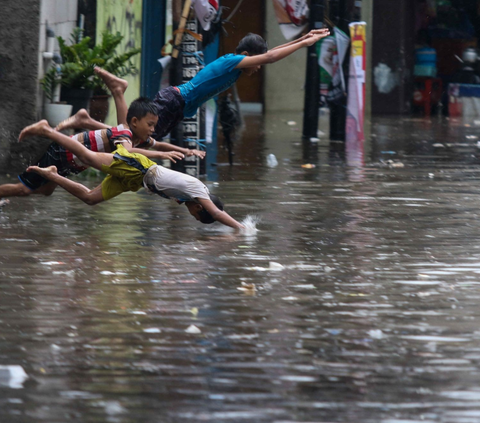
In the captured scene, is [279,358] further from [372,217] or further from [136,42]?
[136,42]

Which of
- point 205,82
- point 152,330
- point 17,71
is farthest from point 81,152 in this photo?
point 17,71

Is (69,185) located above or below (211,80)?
below

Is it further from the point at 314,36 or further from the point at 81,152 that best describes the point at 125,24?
the point at 81,152

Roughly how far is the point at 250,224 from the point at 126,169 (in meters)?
1.08

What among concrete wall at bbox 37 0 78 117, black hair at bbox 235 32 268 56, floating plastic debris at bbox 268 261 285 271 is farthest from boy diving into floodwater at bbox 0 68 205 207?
concrete wall at bbox 37 0 78 117

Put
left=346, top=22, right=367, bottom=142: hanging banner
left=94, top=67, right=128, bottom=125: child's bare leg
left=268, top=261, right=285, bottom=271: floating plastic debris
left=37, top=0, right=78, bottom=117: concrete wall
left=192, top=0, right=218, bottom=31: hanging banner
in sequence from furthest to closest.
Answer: left=346, top=22, right=367, bottom=142: hanging banner < left=192, top=0, right=218, bottom=31: hanging banner < left=37, top=0, right=78, bottom=117: concrete wall < left=94, top=67, right=128, bottom=125: child's bare leg < left=268, top=261, right=285, bottom=271: floating plastic debris

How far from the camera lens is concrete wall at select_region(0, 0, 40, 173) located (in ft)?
33.9

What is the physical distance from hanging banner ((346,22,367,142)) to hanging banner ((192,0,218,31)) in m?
5.07

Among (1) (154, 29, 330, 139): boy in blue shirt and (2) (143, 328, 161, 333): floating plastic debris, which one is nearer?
(2) (143, 328, 161, 333): floating plastic debris

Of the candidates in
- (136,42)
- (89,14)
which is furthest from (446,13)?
(89,14)

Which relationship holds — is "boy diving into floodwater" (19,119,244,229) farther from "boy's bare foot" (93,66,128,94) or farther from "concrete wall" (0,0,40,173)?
"concrete wall" (0,0,40,173)

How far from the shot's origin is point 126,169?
7496 millimetres

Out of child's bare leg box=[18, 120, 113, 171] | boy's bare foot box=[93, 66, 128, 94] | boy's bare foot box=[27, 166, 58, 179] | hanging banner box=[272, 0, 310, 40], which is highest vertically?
hanging banner box=[272, 0, 310, 40]

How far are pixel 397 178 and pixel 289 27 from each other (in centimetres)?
586
